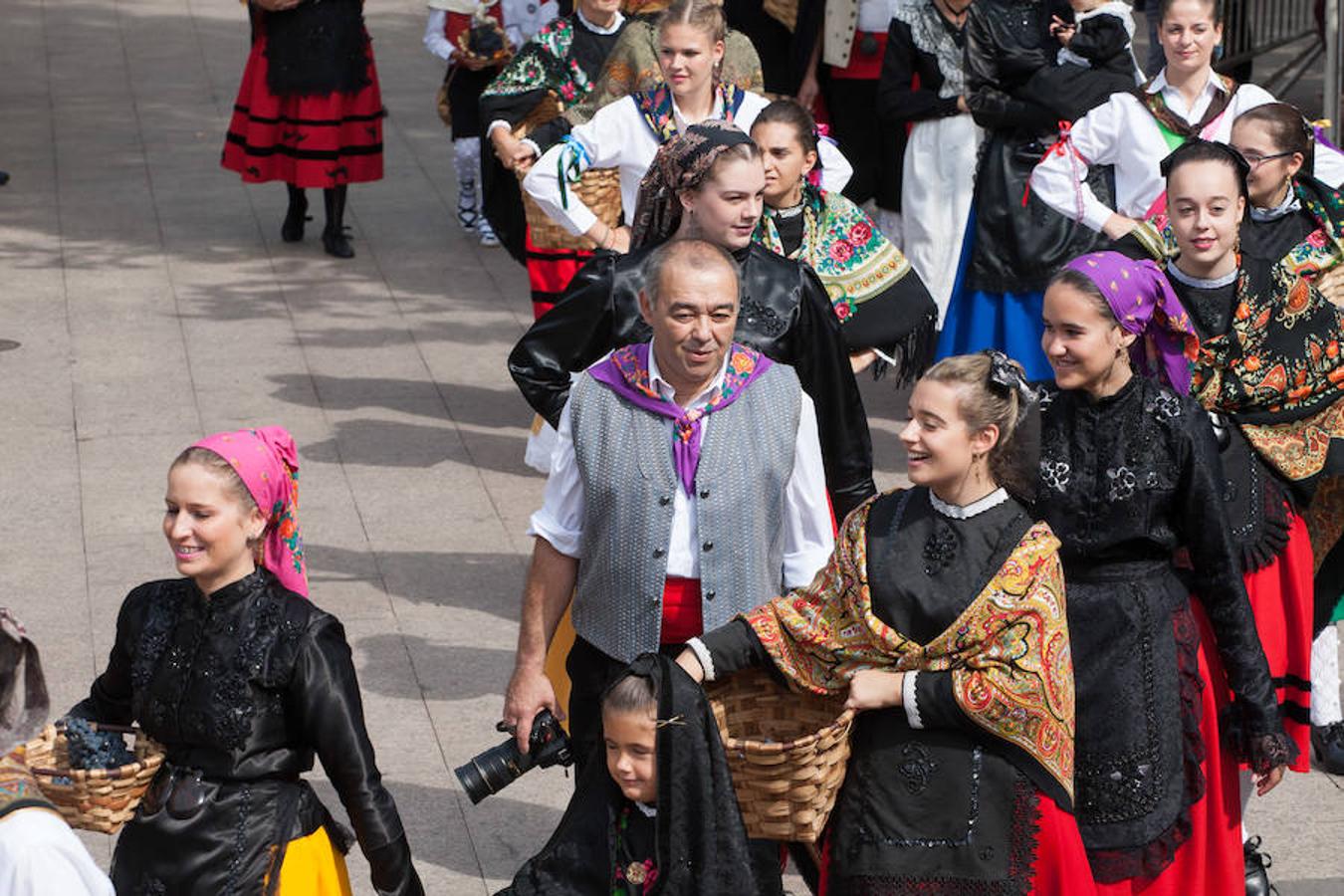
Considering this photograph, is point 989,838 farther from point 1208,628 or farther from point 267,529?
point 267,529

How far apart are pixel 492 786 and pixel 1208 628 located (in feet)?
5.33

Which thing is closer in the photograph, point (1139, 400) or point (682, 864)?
point (682, 864)

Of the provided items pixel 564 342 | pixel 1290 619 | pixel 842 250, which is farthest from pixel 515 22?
pixel 1290 619

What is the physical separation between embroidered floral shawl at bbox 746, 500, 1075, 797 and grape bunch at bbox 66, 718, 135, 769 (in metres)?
1.22

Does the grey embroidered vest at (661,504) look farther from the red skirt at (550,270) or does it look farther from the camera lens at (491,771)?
the red skirt at (550,270)

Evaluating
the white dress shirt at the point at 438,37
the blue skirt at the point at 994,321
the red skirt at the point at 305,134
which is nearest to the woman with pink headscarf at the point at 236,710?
the blue skirt at the point at 994,321

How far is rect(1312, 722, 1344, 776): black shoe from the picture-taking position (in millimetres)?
6387

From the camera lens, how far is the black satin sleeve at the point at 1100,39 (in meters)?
8.33

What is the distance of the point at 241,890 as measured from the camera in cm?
423

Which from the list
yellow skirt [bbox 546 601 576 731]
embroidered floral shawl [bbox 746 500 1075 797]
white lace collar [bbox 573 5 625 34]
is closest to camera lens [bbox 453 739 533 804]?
embroidered floral shawl [bbox 746 500 1075 797]

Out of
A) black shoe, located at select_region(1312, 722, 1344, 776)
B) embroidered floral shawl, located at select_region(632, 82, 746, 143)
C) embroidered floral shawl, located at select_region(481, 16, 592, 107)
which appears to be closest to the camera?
black shoe, located at select_region(1312, 722, 1344, 776)

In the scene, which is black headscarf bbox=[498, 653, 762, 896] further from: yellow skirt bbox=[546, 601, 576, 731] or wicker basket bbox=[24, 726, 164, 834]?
yellow skirt bbox=[546, 601, 576, 731]

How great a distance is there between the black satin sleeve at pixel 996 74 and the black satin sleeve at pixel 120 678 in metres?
4.92

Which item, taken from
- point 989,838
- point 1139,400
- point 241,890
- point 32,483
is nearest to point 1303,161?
point 1139,400
